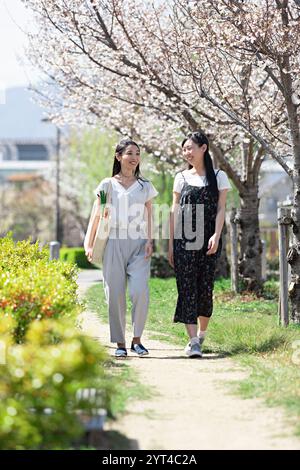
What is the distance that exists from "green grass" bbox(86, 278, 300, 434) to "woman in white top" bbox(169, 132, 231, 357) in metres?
0.52

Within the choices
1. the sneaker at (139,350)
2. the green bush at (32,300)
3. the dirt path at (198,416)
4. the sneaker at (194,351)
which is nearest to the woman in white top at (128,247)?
the sneaker at (139,350)

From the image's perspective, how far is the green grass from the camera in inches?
241

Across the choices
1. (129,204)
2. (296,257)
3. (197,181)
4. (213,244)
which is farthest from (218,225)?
(296,257)

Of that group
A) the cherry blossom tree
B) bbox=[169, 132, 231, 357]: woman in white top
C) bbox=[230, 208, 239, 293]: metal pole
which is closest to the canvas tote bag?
bbox=[169, 132, 231, 357]: woman in white top

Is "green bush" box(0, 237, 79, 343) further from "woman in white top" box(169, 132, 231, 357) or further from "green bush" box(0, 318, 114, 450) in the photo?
"woman in white top" box(169, 132, 231, 357)

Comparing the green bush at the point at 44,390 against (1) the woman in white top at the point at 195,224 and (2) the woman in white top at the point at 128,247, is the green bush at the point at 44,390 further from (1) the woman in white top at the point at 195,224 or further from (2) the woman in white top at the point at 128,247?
(1) the woman in white top at the point at 195,224

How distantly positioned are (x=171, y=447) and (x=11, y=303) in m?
1.69

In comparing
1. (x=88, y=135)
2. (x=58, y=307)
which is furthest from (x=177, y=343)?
(x=88, y=135)

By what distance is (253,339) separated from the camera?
830cm

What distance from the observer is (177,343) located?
902cm

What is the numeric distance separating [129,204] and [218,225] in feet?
2.67

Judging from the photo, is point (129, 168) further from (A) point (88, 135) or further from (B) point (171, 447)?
(A) point (88, 135)

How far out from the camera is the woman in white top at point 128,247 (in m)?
7.97

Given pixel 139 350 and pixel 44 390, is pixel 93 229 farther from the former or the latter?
pixel 44 390
